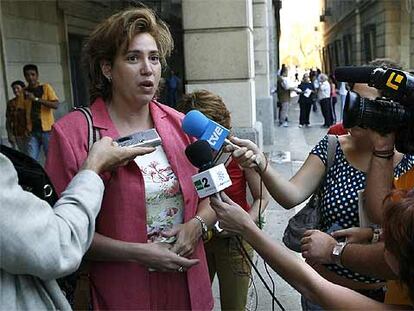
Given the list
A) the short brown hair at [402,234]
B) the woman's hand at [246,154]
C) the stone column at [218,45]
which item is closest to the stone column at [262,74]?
the stone column at [218,45]

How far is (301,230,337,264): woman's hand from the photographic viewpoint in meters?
2.12

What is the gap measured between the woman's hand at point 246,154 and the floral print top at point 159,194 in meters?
0.29

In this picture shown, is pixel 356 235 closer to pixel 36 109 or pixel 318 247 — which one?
pixel 318 247

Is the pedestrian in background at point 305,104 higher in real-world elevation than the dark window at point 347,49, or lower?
lower

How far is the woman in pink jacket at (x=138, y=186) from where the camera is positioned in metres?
2.09

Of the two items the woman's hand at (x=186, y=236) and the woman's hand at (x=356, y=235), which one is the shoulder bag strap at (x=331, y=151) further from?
the woman's hand at (x=186, y=236)

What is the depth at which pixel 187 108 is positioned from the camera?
121 inches

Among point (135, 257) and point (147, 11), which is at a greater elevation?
point (147, 11)

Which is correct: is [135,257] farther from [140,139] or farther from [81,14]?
[81,14]

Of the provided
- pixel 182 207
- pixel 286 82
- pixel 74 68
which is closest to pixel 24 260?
pixel 182 207

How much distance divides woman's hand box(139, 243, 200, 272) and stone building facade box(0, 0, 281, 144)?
9.06ft

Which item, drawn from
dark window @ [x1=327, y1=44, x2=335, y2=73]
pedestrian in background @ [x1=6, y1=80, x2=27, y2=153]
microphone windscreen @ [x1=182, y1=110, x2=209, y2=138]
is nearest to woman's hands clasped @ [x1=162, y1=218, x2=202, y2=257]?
microphone windscreen @ [x1=182, y1=110, x2=209, y2=138]

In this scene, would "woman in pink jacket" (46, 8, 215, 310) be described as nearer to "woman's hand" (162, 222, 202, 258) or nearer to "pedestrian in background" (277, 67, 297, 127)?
"woman's hand" (162, 222, 202, 258)

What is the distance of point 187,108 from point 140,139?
103 cm
